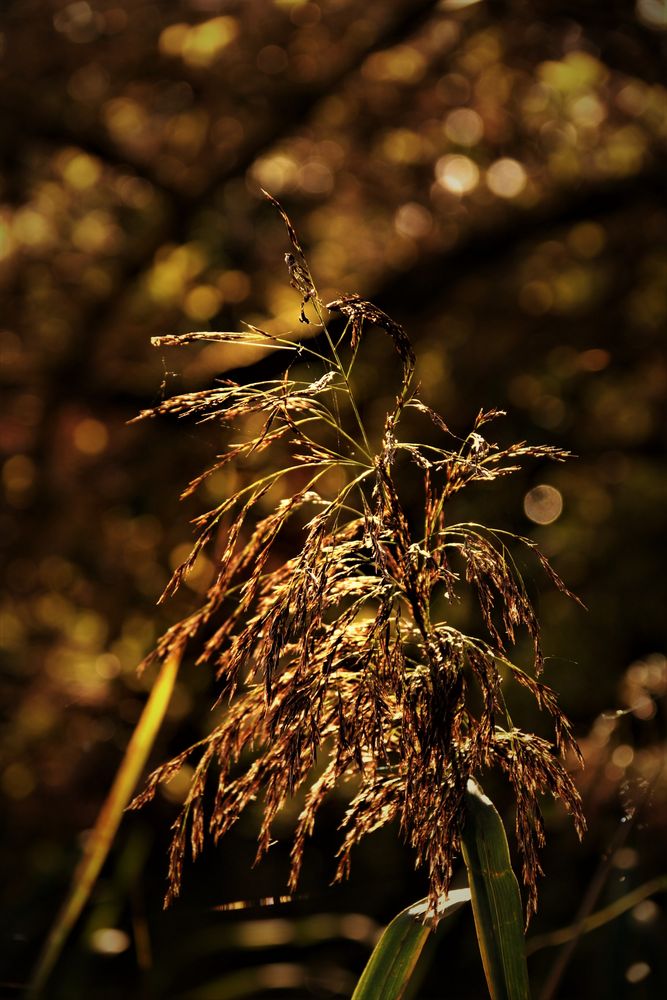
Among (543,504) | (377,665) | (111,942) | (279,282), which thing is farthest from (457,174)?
(377,665)

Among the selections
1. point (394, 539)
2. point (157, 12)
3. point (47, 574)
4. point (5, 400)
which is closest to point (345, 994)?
point (47, 574)

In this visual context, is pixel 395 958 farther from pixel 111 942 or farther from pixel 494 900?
pixel 111 942

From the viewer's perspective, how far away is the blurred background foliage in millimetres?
2107

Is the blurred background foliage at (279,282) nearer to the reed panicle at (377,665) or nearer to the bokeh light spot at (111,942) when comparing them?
the bokeh light spot at (111,942)

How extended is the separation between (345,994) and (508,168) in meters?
1.82

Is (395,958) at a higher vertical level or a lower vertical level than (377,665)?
lower

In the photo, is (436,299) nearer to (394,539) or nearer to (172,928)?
(172,928)

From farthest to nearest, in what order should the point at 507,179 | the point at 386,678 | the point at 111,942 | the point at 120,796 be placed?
the point at 507,179
the point at 111,942
the point at 120,796
the point at 386,678

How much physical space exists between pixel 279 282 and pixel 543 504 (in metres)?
0.84

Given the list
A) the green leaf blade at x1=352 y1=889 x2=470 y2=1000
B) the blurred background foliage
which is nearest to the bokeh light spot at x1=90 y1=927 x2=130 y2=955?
the blurred background foliage

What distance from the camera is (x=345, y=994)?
1.58 meters

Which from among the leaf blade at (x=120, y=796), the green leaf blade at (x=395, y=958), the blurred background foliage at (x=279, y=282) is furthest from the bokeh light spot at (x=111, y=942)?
the green leaf blade at (x=395, y=958)

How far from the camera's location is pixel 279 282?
2.30 m

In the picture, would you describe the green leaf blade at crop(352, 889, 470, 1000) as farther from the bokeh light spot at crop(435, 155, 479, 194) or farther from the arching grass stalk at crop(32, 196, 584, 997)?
the bokeh light spot at crop(435, 155, 479, 194)
